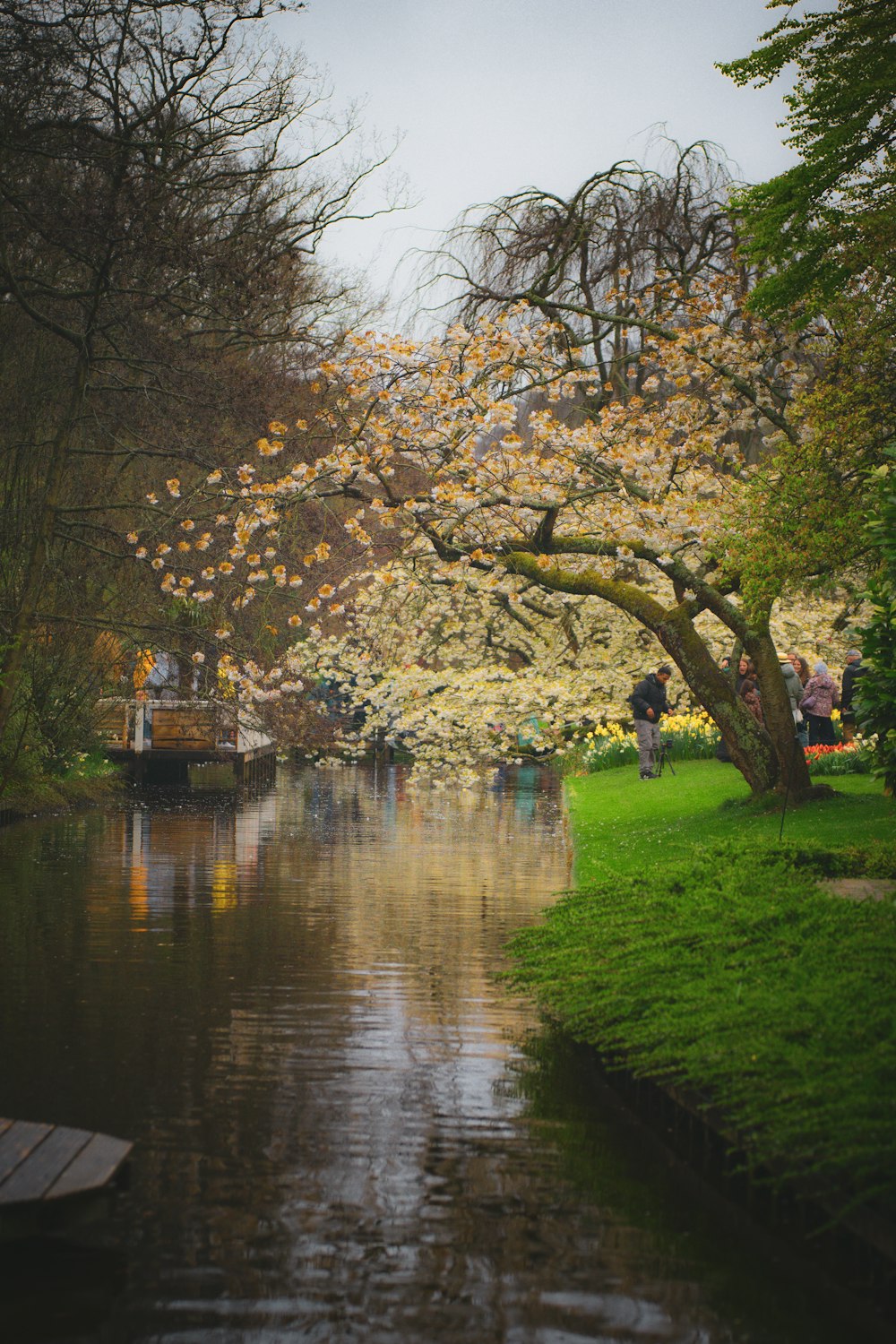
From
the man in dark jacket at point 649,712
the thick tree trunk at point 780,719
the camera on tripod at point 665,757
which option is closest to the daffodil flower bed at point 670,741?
the camera on tripod at point 665,757

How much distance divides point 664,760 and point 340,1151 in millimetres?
23796

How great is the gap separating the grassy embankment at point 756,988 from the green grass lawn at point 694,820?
1.07 m

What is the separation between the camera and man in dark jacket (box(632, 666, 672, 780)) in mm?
25625

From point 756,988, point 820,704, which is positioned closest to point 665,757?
point 820,704

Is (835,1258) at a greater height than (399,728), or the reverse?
(399,728)

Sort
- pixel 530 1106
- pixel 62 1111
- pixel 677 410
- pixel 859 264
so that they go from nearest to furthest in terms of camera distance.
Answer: pixel 62 1111
pixel 530 1106
pixel 859 264
pixel 677 410

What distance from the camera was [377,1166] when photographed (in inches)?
228

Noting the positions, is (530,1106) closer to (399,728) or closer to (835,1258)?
(835,1258)

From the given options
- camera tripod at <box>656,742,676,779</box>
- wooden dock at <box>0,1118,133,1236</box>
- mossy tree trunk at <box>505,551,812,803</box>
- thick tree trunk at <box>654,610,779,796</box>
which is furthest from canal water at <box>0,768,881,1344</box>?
camera tripod at <box>656,742,676,779</box>

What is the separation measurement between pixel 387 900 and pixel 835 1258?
902 cm

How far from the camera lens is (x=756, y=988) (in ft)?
22.0

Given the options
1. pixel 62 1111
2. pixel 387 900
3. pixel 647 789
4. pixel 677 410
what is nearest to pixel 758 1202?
pixel 62 1111

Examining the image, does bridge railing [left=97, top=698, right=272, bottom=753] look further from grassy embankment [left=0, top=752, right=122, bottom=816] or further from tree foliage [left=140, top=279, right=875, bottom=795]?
tree foliage [left=140, top=279, right=875, bottom=795]

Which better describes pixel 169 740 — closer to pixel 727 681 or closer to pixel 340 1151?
pixel 727 681
